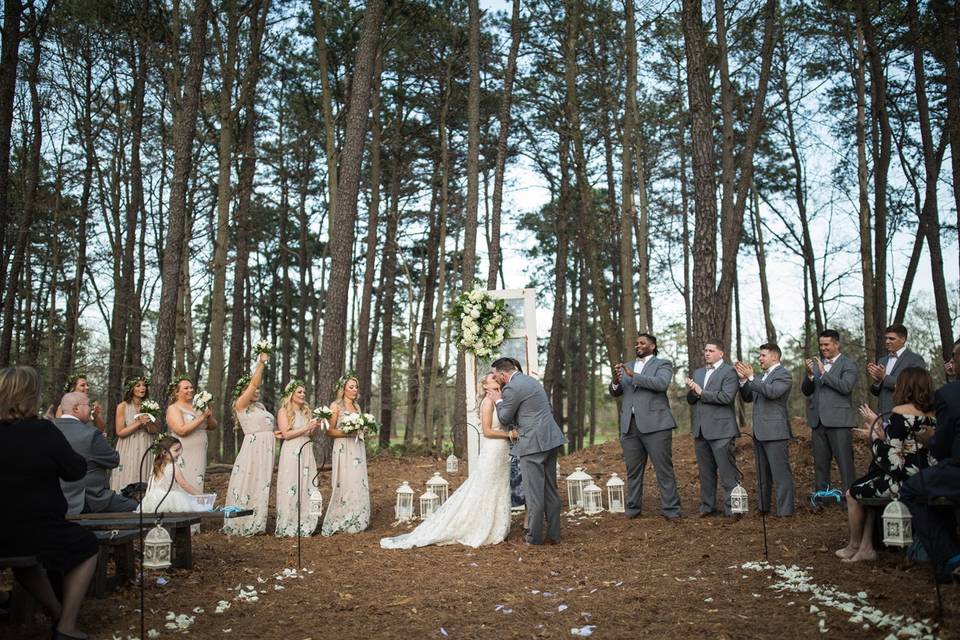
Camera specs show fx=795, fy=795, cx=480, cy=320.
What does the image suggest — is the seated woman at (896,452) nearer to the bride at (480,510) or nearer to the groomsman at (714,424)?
the groomsman at (714,424)

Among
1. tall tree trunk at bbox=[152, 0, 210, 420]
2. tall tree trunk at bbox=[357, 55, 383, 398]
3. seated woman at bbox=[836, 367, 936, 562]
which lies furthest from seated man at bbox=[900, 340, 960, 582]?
tall tree trunk at bbox=[357, 55, 383, 398]

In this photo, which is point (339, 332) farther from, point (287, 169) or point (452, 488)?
point (287, 169)

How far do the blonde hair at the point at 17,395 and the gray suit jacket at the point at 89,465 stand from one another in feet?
5.20

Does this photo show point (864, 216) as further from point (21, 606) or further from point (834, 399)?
point (21, 606)

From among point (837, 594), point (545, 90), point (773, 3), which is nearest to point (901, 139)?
point (773, 3)

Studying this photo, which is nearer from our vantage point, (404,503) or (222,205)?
(404,503)

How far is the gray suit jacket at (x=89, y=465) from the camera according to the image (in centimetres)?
648

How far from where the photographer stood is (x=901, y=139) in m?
19.1

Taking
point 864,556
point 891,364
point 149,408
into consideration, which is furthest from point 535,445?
point 149,408

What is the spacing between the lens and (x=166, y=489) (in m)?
7.20

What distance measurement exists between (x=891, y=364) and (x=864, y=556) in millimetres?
3286

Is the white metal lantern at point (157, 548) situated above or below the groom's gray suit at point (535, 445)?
below

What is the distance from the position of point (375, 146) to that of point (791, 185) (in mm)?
12823

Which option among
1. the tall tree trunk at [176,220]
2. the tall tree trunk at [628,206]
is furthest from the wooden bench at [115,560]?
the tall tree trunk at [628,206]
